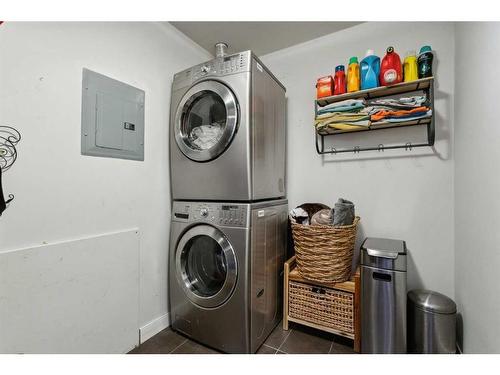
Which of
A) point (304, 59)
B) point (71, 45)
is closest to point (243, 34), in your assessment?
point (304, 59)

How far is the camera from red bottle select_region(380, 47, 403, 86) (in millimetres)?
1337

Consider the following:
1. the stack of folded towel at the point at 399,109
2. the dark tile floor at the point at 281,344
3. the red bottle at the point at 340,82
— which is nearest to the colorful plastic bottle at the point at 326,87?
the red bottle at the point at 340,82

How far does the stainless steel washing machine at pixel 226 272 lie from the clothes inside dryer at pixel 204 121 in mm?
417

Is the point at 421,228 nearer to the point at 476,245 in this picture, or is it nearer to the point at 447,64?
the point at 476,245

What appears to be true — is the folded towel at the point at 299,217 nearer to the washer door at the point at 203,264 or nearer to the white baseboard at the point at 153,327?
the washer door at the point at 203,264

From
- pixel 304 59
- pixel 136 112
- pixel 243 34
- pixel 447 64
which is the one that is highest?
pixel 243 34

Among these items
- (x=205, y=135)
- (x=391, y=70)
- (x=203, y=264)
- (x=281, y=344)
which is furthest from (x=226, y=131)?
(x=281, y=344)

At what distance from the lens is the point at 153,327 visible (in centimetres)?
141

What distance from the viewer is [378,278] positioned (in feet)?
3.77

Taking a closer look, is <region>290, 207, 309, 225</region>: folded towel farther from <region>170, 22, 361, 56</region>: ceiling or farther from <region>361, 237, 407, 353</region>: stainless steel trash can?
<region>170, 22, 361, 56</region>: ceiling

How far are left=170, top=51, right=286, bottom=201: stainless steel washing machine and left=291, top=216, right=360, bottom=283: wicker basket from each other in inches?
14.3

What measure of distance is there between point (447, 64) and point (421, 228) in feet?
3.43

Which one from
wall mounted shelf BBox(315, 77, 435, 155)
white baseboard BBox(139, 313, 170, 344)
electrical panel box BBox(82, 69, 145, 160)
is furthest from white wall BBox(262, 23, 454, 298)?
white baseboard BBox(139, 313, 170, 344)

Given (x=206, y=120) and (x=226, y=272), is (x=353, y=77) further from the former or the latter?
(x=226, y=272)
